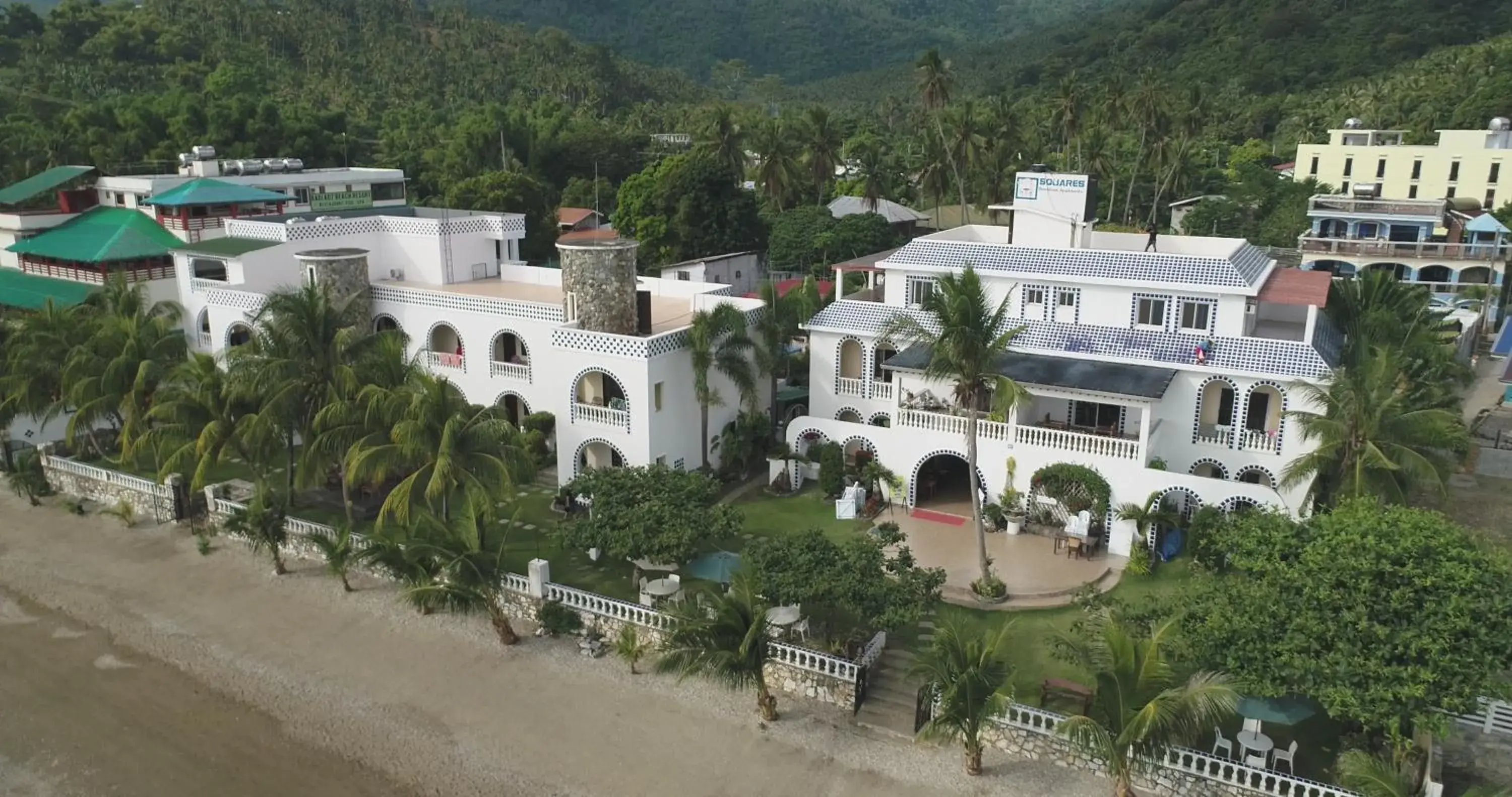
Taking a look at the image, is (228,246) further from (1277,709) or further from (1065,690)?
(1277,709)

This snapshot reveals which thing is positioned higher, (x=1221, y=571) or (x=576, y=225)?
(x=576, y=225)

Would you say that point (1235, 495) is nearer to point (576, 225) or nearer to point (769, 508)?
point (769, 508)

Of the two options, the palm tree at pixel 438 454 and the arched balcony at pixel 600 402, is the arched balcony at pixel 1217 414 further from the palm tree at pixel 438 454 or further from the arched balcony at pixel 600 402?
the palm tree at pixel 438 454

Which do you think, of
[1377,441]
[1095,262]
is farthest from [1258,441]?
[1095,262]

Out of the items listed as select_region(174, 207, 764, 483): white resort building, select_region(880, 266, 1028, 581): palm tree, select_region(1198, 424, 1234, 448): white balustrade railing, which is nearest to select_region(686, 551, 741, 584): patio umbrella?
select_region(880, 266, 1028, 581): palm tree

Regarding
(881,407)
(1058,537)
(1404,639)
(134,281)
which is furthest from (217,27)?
(1404,639)

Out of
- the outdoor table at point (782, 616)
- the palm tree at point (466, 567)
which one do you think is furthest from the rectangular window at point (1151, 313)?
the palm tree at point (466, 567)

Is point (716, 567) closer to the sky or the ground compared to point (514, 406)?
closer to the ground
